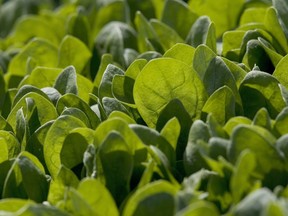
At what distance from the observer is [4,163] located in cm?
245

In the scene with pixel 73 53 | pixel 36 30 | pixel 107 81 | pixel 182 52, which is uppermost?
pixel 182 52

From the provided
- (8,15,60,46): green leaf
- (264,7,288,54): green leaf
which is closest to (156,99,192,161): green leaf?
(264,7,288,54): green leaf

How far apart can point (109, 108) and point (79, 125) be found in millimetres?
140

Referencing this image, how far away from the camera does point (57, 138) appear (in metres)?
2.45

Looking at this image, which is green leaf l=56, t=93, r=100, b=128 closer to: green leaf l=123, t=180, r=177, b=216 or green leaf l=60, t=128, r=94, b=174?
green leaf l=60, t=128, r=94, b=174

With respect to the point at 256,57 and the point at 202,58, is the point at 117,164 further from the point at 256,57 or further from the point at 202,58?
the point at 256,57

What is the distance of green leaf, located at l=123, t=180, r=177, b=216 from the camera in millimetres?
1941

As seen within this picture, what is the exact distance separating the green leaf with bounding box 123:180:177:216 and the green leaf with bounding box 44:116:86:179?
1.74ft

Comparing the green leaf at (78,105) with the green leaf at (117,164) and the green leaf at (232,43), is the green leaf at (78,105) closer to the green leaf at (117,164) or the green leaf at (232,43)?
the green leaf at (117,164)

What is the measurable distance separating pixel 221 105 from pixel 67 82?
2.41ft

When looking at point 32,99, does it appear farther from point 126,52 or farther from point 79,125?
point 126,52

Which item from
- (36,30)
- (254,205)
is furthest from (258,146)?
(36,30)

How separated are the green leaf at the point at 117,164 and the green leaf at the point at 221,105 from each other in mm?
362

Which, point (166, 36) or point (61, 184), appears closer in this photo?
point (61, 184)
